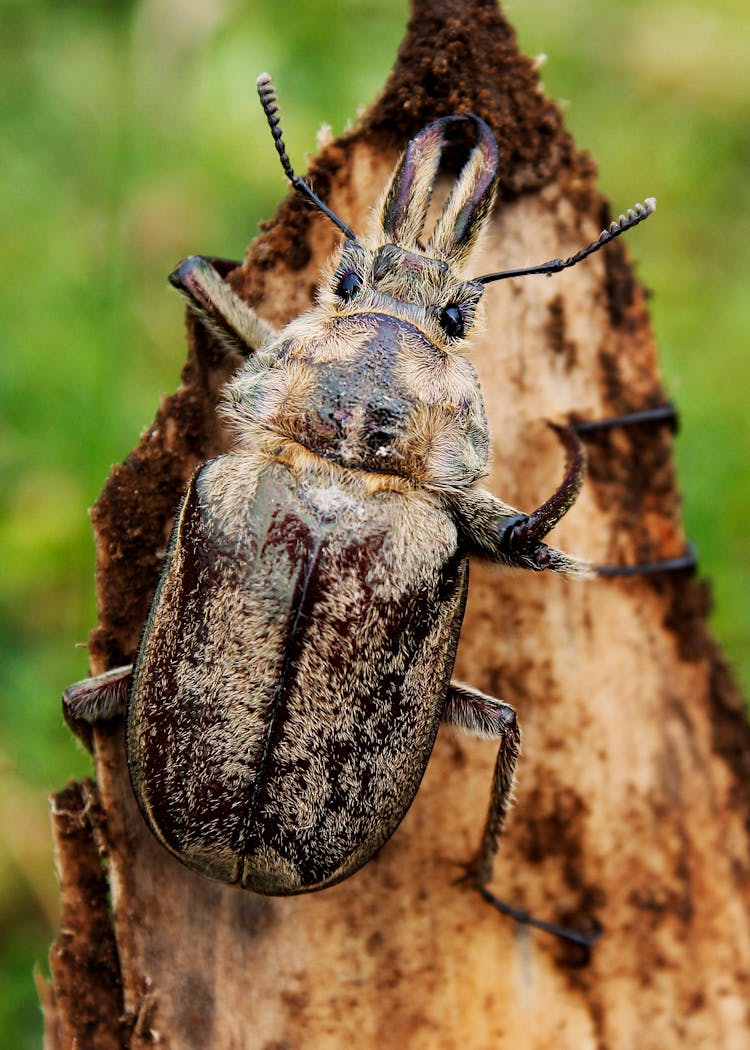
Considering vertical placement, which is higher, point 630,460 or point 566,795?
point 630,460

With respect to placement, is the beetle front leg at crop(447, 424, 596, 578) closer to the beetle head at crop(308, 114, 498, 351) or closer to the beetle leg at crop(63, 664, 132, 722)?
the beetle head at crop(308, 114, 498, 351)

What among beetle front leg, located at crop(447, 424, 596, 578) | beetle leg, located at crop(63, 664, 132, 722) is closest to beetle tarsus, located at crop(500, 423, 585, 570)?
beetle front leg, located at crop(447, 424, 596, 578)

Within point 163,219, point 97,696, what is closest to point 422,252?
point 97,696

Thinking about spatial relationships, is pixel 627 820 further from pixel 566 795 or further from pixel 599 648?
pixel 599 648

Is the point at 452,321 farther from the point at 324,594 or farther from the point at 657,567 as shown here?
the point at 657,567

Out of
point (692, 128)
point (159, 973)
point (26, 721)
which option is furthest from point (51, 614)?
point (692, 128)
